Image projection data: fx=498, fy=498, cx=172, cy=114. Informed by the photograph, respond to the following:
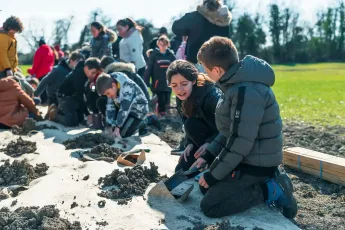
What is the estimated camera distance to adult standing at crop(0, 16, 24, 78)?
8.20 metres

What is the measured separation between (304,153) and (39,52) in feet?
26.7

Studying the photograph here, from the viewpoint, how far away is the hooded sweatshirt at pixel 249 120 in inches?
141

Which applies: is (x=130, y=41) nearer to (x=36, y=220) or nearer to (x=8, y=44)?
(x=8, y=44)

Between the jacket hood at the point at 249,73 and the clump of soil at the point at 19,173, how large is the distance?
2109mm

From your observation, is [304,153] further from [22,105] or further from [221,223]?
[22,105]

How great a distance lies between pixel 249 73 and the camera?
3.67 meters

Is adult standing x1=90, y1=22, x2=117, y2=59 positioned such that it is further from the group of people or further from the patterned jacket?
the patterned jacket

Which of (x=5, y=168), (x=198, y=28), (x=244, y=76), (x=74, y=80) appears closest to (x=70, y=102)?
(x=74, y=80)

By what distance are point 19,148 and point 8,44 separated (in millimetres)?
3103

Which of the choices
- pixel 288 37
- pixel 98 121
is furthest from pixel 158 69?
pixel 288 37

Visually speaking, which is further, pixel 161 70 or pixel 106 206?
pixel 161 70

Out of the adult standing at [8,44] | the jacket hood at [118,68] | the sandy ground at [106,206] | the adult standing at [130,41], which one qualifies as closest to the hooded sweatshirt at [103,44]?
the adult standing at [130,41]

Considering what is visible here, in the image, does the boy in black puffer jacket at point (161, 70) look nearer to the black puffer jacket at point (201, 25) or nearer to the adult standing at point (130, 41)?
the adult standing at point (130, 41)

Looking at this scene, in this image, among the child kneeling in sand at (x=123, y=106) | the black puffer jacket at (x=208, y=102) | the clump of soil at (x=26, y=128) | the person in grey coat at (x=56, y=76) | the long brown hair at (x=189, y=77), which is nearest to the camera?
the long brown hair at (x=189, y=77)
